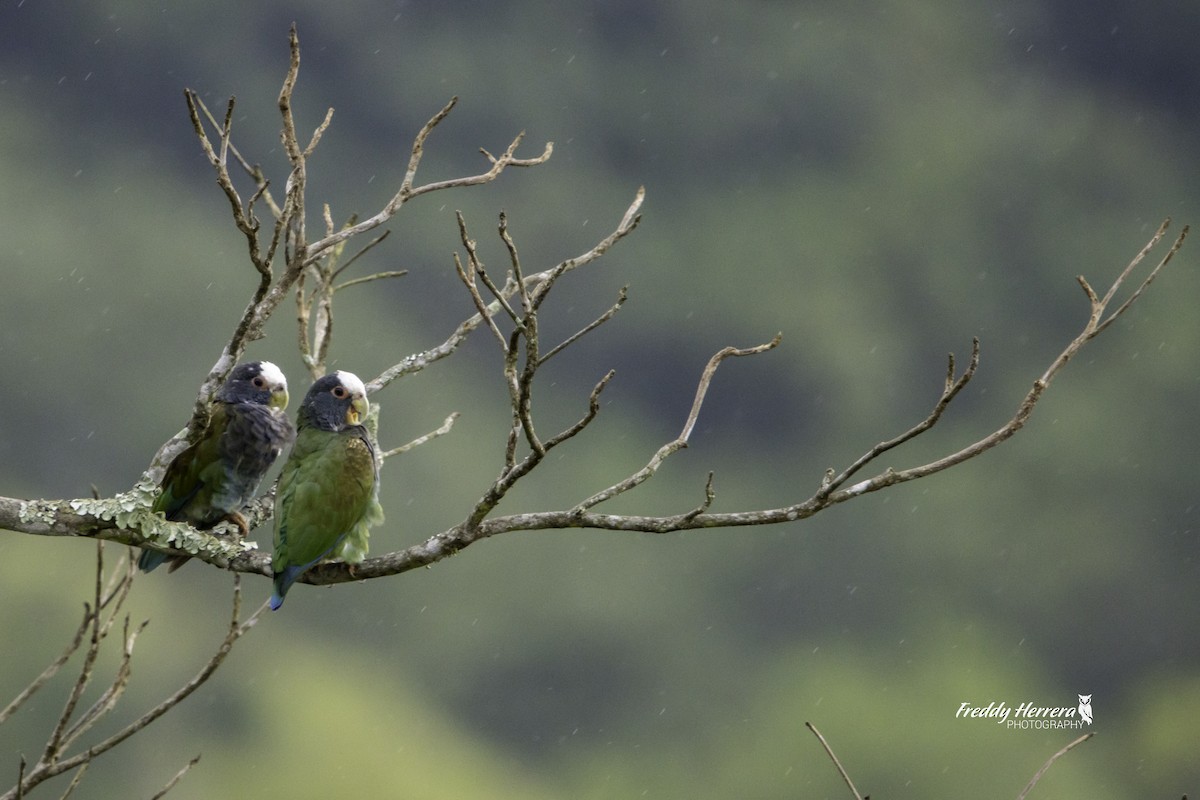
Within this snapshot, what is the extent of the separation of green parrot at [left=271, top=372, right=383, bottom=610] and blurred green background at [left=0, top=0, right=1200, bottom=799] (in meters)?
31.9

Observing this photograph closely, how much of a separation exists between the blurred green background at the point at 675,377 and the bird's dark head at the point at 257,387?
30.9 meters

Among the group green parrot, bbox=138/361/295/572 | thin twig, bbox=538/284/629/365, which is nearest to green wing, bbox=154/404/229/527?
green parrot, bbox=138/361/295/572

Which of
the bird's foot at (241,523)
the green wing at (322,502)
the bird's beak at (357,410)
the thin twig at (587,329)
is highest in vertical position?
the bird's beak at (357,410)

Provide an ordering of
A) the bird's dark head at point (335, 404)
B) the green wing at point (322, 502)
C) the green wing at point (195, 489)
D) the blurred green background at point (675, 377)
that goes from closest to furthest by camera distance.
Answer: the green wing at point (322, 502) → the bird's dark head at point (335, 404) → the green wing at point (195, 489) → the blurred green background at point (675, 377)

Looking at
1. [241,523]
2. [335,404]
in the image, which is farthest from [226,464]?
[335,404]

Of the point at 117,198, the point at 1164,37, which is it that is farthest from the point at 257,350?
the point at 1164,37

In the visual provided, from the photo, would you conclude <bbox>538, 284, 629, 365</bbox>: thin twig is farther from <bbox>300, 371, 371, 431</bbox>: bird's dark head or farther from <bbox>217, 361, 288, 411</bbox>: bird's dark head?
<bbox>217, 361, 288, 411</bbox>: bird's dark head

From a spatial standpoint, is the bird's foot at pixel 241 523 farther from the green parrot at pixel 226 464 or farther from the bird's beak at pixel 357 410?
the bird's beak at pixel 357 410

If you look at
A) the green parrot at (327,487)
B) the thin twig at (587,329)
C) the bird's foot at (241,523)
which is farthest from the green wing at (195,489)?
the thin twig at (587,329)

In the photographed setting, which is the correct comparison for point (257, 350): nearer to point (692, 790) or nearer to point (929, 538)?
point (692, 790)

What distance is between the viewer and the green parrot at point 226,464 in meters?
4.93

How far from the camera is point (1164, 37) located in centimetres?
8356

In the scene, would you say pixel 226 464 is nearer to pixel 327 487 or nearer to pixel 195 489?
pixel 195 489

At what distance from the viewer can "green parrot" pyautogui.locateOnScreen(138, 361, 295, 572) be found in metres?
4.93
